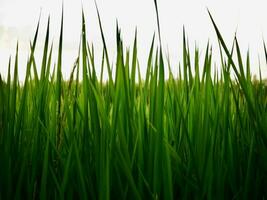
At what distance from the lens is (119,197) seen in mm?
810

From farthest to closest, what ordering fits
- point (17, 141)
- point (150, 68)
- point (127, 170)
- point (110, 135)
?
point (150, 68)
point (17, 141)
point (110, 135)
point (127, 170)

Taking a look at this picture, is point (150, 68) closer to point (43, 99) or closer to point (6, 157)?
point (43, 99)

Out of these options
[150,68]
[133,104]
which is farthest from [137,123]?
[150,68]

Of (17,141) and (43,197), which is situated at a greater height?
(17,141)

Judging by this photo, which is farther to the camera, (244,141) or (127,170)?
(244,141)

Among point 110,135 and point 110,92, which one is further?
point 110,92

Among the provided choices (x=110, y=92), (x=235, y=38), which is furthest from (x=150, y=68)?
(x=235, y=38)

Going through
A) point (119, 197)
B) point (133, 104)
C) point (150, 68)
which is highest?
point (150, 68)

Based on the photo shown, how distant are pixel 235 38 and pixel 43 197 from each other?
2.05ft

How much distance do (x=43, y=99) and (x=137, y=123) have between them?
0.94 ft

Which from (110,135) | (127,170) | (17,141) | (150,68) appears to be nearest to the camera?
(127,170)

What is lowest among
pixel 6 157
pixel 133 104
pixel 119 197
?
pixel 119 197

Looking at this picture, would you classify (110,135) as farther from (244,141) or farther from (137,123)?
(244,141)

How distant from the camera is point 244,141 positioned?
3.14ft
